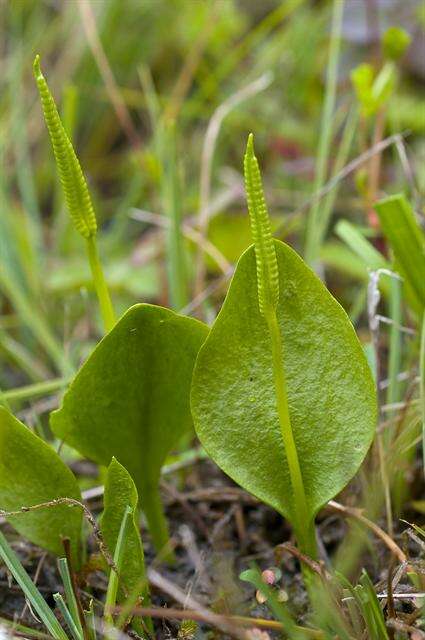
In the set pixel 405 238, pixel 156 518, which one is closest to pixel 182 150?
pixel 405 238

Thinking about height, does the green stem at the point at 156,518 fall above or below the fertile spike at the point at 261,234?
below

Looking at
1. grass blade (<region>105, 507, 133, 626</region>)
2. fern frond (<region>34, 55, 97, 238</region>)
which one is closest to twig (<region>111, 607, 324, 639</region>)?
grass blade (<region>105, 507, 133, 626</region>)

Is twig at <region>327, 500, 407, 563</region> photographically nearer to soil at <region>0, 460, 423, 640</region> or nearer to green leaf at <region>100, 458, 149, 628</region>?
soil at <region>0, 460, 423, 640</region>

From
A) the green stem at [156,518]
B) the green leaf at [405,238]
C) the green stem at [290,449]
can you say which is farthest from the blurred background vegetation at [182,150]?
the green stem at [290,449]

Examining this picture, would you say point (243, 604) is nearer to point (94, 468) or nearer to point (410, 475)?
point (410, 475)

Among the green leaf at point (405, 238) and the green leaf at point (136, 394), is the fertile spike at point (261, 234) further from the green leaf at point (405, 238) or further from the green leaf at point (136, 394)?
the green leaf at point (405, 238)

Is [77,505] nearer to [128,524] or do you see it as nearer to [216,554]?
[128,524]
